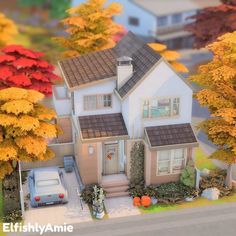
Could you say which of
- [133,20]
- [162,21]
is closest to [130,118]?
[162,21]

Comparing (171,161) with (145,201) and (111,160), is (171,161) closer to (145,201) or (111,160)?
(145,201)

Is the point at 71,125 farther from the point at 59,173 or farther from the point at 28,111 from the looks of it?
the point at 28,111

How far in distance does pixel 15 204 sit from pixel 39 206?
4.82 ft

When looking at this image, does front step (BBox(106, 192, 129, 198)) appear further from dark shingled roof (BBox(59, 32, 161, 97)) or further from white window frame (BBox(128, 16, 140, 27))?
white window frame (BBox(128, 16, 140, 27))

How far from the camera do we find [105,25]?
3947 centimetres

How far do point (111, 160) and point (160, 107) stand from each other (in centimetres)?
480

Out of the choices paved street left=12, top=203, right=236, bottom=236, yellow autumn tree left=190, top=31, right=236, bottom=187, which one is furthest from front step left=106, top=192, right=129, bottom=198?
yellow autumn tree left=190, top=31, right=236, bottom=187

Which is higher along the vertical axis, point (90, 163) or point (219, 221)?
point (90, 163)

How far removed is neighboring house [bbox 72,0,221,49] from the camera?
180 feet

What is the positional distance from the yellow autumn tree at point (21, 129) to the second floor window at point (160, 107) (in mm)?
6039

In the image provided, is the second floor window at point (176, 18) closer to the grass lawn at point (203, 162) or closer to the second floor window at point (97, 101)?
the grass lawn at point (203, 162)

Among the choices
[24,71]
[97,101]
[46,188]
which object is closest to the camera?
[46,188]

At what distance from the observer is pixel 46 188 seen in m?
27.0

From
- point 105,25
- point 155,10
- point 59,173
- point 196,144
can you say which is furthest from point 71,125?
point 155,10
